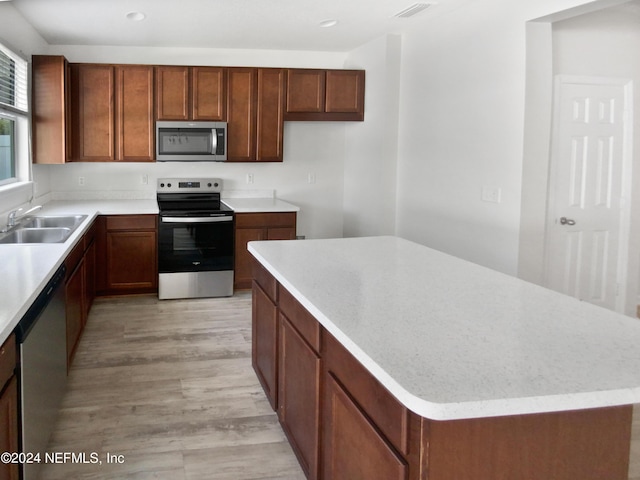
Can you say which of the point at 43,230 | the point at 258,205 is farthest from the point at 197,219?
the point at 43,230

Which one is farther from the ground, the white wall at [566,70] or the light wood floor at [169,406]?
the white wall at [566,70]

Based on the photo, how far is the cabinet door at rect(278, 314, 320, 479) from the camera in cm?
222

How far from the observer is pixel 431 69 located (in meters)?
5.09

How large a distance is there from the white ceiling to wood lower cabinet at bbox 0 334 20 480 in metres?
3.05

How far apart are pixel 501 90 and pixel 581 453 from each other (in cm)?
308

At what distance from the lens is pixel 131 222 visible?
216 inches

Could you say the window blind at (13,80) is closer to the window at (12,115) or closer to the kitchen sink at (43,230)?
the window at (12,115)

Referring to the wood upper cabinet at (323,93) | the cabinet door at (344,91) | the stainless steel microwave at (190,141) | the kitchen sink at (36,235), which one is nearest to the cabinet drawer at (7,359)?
the kitchen sink at (36,235)

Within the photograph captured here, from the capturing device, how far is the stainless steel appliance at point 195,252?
553 centimetres

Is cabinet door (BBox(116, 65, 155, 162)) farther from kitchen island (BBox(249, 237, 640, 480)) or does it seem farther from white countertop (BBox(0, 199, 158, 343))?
kitchen island (BBox(249, 237, 640, 480))

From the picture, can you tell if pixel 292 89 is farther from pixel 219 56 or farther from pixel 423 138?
pixel 423 138

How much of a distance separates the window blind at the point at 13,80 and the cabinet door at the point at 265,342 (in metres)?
2.46

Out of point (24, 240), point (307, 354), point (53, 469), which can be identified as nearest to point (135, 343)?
point (24, 240)

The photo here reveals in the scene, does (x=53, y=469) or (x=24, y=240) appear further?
(x=24, y=240)
